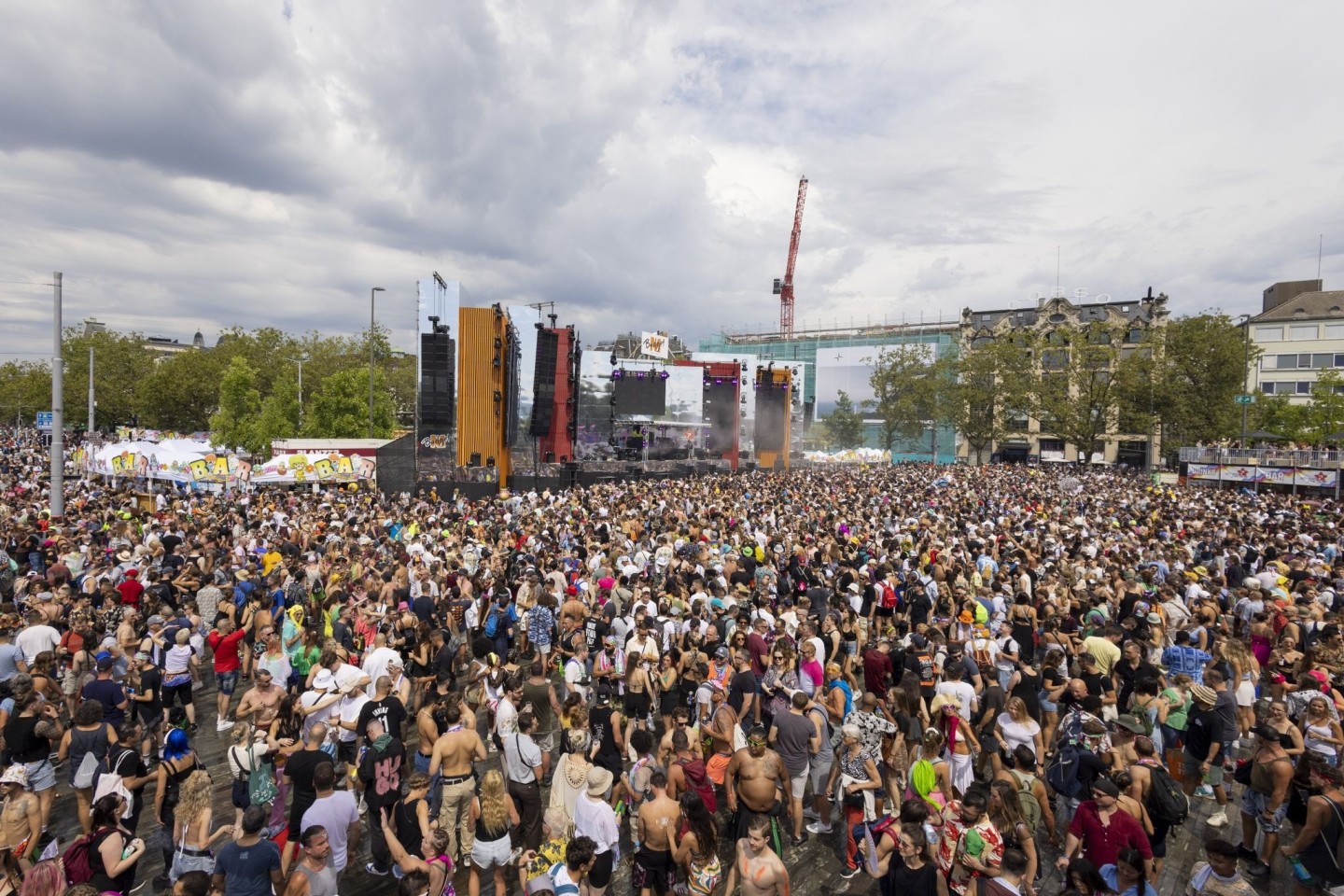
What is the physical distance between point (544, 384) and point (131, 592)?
863 inches

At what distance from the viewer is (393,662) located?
21.8 ft

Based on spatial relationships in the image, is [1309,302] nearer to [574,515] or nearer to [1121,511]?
[1121,511]

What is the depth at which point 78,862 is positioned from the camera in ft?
13.4

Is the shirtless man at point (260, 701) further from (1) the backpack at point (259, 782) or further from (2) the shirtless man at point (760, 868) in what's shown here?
(2) the shirtless man at point (760, 868)

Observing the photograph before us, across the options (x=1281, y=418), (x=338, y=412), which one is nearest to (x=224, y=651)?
(x=338, y=412)

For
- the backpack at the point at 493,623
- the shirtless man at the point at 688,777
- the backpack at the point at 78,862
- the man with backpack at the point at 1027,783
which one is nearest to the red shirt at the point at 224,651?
the backpack at the point at 493,623

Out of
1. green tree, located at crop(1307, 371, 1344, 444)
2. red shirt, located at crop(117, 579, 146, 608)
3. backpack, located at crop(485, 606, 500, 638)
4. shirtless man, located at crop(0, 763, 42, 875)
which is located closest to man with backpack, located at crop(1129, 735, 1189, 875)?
backpack, located at crop(485, 606, 500, 638)

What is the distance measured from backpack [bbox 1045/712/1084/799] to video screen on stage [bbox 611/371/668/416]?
123 feet

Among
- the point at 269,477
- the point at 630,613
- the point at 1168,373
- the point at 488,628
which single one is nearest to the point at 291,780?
the point at 488,628

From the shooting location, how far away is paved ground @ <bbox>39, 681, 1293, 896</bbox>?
523 centimetres

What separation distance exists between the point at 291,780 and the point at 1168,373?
52.3 meters

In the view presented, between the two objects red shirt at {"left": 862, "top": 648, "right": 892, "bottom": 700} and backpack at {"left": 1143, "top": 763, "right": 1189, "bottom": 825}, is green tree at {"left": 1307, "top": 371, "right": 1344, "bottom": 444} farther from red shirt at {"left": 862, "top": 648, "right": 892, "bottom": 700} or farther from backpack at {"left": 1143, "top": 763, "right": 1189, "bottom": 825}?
backpack at {"left": 1143, "top": 763, "right": 1189, "bottom": 825}

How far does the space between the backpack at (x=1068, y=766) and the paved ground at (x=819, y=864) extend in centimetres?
75

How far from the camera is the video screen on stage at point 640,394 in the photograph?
139 feet
